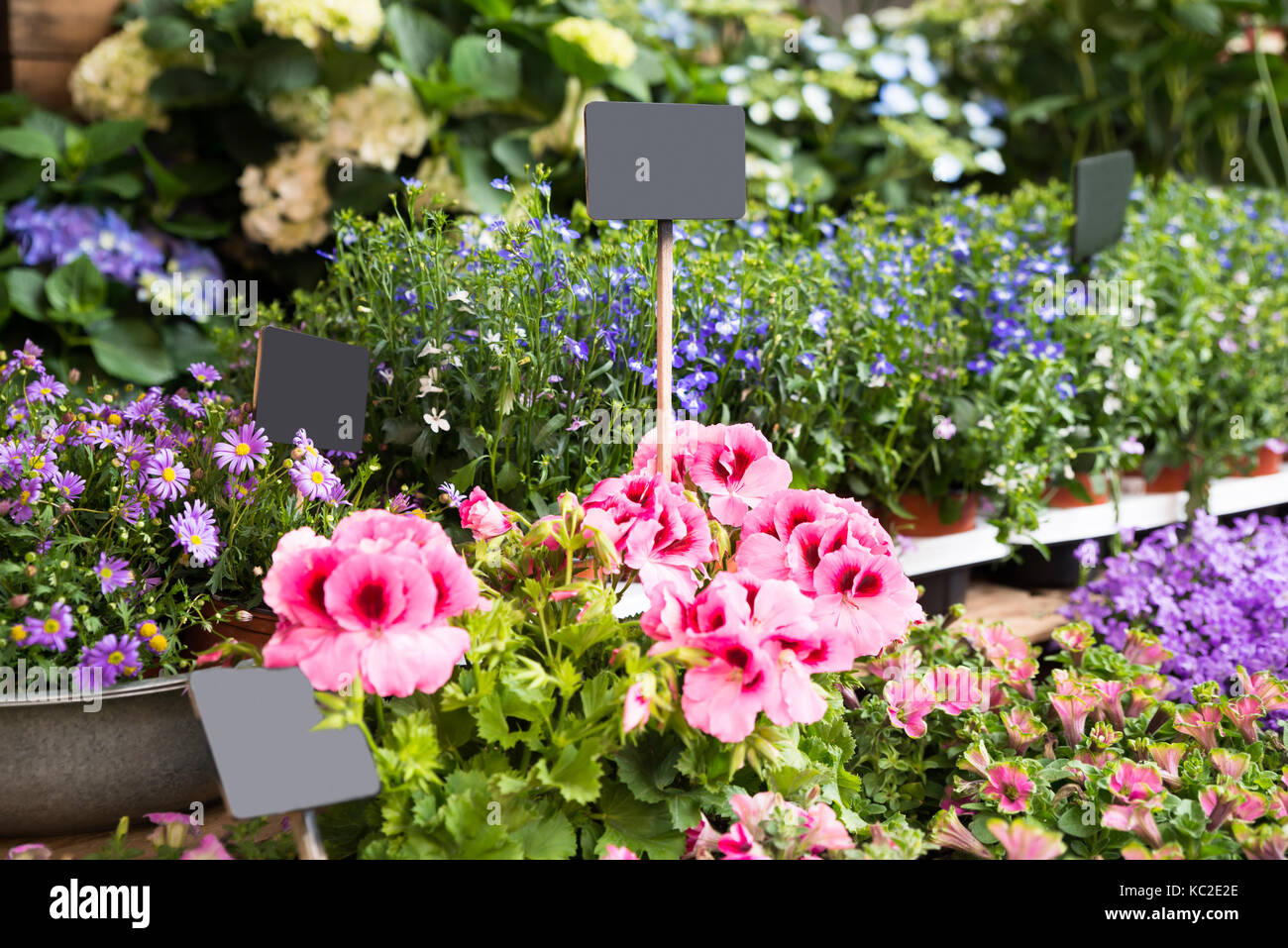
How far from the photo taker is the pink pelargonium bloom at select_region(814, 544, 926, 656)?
0.83 m

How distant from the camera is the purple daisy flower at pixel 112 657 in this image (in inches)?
33.3

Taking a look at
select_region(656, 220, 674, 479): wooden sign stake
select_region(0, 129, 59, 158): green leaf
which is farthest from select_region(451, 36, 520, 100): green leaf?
select_region(656, 220, 674, 479): wooden sign stake

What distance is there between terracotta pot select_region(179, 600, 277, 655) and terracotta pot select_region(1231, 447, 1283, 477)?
1.63m

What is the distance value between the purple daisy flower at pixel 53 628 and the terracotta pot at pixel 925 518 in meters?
1.07

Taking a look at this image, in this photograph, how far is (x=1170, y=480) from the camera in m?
1.80

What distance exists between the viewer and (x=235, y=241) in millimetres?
2262

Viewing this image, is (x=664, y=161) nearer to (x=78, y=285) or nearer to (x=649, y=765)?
(x=649, y=765)

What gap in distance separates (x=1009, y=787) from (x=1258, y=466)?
130 cm

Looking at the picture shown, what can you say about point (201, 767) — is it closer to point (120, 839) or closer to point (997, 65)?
point (120, 839)

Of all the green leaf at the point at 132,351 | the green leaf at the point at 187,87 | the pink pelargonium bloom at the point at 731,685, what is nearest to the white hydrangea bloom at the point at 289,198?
the green leaf at the point at 187,87

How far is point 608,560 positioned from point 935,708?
446 millimetres

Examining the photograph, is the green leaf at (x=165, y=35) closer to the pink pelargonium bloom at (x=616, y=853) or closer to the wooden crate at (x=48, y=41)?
the wooden crate at (x=48, y=41)

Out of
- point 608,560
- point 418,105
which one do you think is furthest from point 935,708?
point 418,105
